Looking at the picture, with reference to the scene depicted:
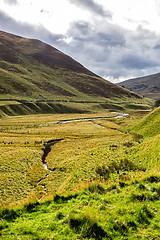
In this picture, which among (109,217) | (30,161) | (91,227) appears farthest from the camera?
(30,161)

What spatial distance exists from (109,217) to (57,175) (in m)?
18.6

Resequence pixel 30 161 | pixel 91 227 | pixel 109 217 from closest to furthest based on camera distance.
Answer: pixel 91 227
pixel 109 217
pixel 30 161

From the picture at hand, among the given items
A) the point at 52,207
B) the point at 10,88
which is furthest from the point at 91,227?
the point at 10,88

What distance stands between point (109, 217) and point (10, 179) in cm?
1972

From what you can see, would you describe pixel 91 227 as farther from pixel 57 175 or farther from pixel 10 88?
pixel 10 88

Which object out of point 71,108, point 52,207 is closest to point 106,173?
point 52,207

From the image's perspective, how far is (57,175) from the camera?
2489 centimetres

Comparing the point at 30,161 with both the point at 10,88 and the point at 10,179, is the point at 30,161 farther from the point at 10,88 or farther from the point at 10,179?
the point at 10,88

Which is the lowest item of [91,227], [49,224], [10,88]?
[49,224]

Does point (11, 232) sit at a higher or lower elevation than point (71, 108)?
lower

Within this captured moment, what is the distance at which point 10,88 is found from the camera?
161 m

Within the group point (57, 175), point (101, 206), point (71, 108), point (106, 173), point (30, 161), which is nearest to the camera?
point (101, 206)

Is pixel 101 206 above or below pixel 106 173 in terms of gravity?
above

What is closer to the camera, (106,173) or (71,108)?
(106,173)
